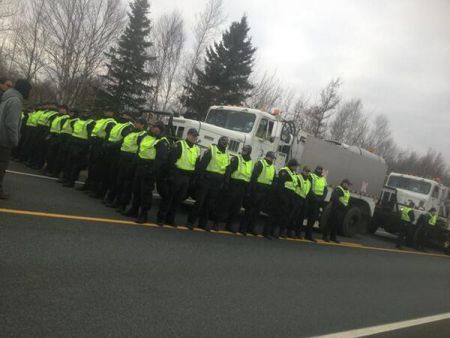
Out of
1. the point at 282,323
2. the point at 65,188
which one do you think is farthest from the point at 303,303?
the point at 65,188

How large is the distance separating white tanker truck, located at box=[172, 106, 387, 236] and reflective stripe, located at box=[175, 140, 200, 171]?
2708mm

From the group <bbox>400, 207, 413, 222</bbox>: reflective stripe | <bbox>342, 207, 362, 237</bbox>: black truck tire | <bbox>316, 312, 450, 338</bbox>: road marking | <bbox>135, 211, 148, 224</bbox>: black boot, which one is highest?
<bbox>400, 207, 413, 222</bbox>: reflective stripe

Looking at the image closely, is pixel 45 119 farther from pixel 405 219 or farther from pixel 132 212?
pixel 405 219

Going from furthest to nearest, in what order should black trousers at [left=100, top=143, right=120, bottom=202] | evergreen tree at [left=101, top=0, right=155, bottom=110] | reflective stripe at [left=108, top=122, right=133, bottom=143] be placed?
evergreen tree at [left=101, top=0, right=155, bottom=110], black trousers at [left=100, top=143, right=120, bottom=202], reflective stripe at [left=108, top=122, right=133, bottom=143]

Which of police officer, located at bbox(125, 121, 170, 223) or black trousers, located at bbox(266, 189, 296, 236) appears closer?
police officer, located at bbox(125, 121, 170, 223)

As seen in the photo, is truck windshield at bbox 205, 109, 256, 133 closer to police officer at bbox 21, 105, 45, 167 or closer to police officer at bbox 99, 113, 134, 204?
police officer at bbox 99, 113, 134, 204

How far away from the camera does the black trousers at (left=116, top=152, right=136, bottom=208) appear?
853cm

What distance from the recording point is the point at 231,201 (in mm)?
9453

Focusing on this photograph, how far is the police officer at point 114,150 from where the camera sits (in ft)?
29.8

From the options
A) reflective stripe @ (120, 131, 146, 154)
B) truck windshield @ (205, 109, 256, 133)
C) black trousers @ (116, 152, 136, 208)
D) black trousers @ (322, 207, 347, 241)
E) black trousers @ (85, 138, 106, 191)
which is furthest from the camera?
black trousers @ (322, 207, 347, 241)

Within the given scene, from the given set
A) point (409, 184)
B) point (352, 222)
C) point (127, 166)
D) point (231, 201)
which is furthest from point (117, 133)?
point (409, 184)

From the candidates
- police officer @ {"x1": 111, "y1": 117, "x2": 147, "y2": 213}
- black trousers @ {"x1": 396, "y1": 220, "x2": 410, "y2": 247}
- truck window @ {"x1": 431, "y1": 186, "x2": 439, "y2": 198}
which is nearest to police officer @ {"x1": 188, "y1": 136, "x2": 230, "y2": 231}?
police officer @ {"x1": 111, "y1": 117, "x2": 147, "y2": 213}

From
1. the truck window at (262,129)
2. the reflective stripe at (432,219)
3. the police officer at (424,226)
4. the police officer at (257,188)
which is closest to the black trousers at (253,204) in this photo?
the police officer at (257,188)

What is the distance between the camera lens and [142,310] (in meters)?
4.40
